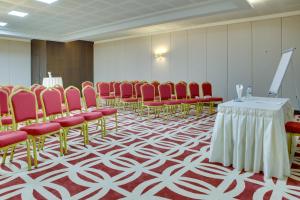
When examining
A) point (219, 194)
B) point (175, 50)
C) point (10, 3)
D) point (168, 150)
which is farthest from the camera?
point (175, 50)

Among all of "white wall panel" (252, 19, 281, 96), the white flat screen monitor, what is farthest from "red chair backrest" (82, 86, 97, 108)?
"white wall panel" (252, 19, 281, 96)

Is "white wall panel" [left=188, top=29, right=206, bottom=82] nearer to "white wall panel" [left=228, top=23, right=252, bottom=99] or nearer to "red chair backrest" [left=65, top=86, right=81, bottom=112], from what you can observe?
"white wall panel" [left=228, top=23, right=252, bottom=99]

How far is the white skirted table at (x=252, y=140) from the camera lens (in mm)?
2865

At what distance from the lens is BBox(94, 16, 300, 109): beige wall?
8.27 meters

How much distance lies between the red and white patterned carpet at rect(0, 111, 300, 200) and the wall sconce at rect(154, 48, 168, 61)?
757 centimetres

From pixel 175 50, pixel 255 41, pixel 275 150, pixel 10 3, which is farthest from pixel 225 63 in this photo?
pixel 10 3

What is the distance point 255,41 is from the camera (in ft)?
28.9

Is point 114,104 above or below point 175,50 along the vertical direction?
below

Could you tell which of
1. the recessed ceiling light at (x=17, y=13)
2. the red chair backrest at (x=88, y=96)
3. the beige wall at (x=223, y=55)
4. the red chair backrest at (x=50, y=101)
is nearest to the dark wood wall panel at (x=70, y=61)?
the beige wall at (x=223, y=55)

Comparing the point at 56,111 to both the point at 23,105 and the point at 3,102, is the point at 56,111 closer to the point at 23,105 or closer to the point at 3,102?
the point at 23,105

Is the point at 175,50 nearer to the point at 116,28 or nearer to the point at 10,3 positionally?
the point at 116,28

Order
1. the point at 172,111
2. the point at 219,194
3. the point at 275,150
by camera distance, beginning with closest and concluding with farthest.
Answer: the point at 219,194, the point at 275,150, the point at 172,111

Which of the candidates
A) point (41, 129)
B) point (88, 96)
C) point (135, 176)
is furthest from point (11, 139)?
point (88, 96)

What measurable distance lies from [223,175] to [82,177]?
179 centimetres
